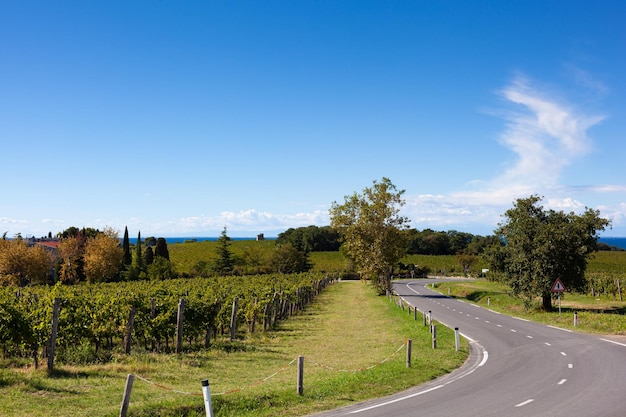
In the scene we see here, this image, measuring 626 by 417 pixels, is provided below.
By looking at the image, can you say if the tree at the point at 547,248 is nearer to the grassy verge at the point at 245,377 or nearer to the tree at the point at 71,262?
the grassy verge at the point at 245,377

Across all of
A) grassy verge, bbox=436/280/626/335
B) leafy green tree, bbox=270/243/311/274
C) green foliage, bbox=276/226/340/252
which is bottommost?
grassy verge, bbox=436/280/626/335

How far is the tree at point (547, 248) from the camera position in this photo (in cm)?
3712

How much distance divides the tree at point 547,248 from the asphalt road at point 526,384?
11.8 m

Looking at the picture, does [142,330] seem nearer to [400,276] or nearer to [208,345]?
[208,345]

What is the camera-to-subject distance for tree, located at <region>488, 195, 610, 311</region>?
122ft

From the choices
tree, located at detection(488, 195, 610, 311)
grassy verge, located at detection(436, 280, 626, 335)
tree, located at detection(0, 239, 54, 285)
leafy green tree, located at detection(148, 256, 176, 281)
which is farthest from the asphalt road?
tree, located at detection(0, 239, 54, 285)

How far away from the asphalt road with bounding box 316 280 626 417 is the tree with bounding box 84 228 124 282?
72.6 metres

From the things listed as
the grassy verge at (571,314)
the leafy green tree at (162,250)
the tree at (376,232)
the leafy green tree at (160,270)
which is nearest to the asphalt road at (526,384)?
the grassy verge at (571,314)

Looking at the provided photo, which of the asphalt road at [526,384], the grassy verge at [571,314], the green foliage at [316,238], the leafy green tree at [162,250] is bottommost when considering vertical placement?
Answer: the grassy verge at [571,314]

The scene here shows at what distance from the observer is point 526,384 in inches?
605

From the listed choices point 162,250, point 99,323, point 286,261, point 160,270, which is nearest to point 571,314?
point 99,323

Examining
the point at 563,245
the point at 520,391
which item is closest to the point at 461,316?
the point at 563,245

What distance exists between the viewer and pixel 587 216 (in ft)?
124

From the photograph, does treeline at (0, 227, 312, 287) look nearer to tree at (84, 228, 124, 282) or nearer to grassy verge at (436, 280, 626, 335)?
tree at (84, 228, 124, 282)
